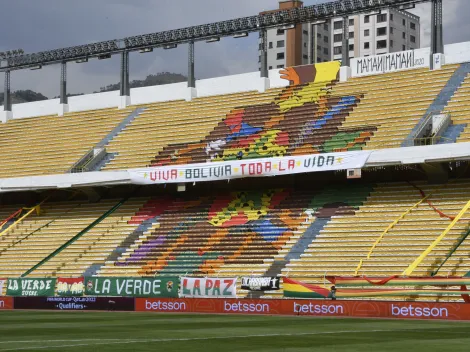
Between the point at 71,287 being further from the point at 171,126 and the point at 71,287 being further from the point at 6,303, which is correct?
the point at 171,126

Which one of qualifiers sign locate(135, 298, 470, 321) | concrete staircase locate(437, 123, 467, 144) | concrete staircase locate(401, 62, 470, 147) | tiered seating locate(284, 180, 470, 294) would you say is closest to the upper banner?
qualifiers sign locate(135, 298, 470, 321)

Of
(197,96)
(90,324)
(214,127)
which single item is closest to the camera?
(90,324)

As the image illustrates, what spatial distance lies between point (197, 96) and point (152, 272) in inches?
591

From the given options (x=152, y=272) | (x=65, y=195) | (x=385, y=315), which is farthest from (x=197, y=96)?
(x=385, y=315)

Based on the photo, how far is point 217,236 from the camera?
1660 inches

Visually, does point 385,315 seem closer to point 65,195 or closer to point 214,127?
point 214,127

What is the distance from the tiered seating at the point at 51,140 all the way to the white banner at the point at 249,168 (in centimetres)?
797

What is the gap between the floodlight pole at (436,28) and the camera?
4447 cm

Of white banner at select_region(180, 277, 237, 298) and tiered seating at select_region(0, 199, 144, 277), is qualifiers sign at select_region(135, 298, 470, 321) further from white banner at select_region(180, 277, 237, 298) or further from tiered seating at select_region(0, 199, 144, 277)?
tiered seating at select_region(0, 199, 144, 277)

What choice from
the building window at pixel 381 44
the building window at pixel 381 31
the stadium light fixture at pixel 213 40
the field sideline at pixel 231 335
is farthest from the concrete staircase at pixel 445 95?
the building window at pixel 381 31

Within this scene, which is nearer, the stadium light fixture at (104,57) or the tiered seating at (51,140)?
the tiered seating at (51,140)

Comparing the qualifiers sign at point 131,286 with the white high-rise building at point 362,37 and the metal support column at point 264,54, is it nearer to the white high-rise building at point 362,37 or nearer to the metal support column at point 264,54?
the metal support column at point 264,54

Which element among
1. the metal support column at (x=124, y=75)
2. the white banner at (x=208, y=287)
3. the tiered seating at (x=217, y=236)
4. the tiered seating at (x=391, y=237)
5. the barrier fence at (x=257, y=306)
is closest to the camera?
the barrier fence at (x=257, y=306)

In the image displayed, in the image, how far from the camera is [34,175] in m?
50.8
